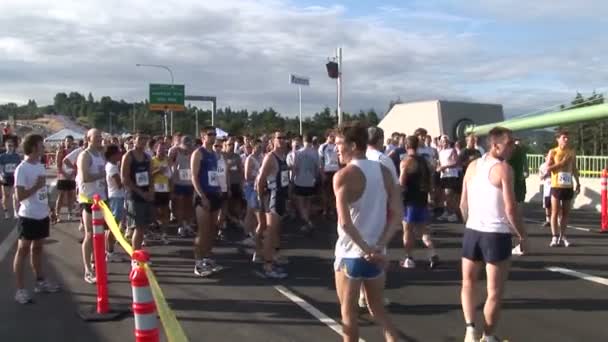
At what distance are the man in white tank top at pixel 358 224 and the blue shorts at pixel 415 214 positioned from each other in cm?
441

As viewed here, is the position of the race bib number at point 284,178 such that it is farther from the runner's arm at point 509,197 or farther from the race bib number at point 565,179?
the race bib number at point 565,179

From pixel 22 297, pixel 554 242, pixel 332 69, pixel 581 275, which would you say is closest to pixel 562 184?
pixel 554 242

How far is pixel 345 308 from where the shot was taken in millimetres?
4426

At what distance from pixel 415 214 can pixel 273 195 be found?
6.68ft

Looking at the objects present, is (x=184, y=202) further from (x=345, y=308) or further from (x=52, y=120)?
(x=52, y=120)

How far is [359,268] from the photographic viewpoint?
4391 millimetres

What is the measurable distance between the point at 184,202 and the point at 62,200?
4.22 m

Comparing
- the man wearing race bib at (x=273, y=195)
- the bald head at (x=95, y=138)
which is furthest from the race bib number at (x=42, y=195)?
the man wearing race bib at (x=273, y=195)

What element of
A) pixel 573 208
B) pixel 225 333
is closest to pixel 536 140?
pixel 573 208

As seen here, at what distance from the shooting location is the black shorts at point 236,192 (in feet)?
43.3

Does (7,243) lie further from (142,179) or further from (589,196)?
(589,196)

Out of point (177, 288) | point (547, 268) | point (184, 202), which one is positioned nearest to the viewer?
point (177, 288)

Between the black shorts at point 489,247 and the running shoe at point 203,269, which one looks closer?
the black shorts at point 489,247

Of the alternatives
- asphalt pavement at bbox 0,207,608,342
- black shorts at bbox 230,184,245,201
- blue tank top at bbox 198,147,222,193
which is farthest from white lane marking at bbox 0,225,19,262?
black shorts at bbox 230,184,245,201
